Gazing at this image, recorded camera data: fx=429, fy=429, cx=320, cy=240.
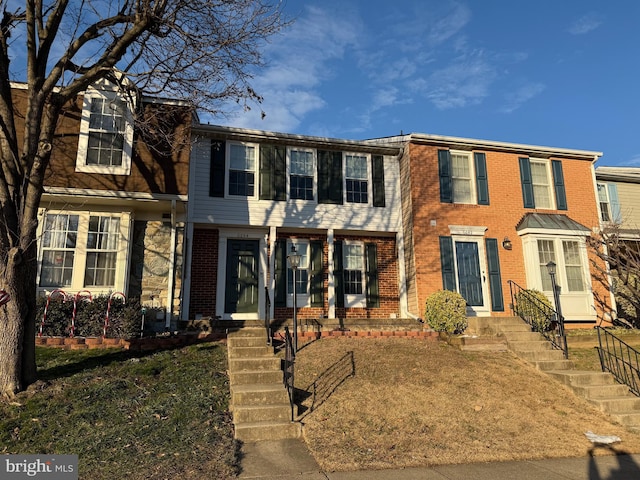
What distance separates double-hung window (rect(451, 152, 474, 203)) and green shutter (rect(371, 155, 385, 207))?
7.57 feet

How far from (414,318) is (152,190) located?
26.8 feet

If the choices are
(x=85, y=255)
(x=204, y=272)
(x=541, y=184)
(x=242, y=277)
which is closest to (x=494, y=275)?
(x=541, y=184)

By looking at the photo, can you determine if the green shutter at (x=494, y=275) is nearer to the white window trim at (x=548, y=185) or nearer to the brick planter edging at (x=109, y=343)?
the white window trim at (x=548, y=185)

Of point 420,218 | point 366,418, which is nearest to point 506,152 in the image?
point 420,218

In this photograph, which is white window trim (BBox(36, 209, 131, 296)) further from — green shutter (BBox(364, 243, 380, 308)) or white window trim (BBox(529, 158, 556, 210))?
white window trim (BBox(529, 158, 556, 210))

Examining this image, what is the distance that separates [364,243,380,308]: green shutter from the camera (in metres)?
13.5

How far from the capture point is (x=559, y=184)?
14.6 meters

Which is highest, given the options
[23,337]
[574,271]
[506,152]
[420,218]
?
[506,152]

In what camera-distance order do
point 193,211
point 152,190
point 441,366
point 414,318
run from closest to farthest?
point 441,366 → point 152,190 → point 193,211 → point 414,318

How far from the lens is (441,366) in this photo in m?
8.62

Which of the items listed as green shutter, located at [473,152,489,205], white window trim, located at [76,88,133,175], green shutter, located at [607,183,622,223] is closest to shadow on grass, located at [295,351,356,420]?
white window trim, located at [76,88,133,175]

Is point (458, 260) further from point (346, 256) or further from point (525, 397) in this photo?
point (525, 397)

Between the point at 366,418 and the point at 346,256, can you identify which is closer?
the point at 366,418

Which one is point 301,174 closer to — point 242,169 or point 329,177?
point 329,177
